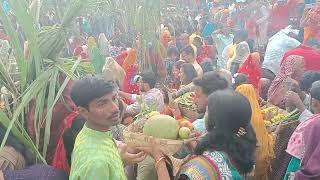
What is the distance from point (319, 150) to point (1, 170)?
4.92ft

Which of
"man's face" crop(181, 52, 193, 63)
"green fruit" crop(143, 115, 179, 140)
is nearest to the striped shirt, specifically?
"green fruit" crop(143, 115, 179, 140)

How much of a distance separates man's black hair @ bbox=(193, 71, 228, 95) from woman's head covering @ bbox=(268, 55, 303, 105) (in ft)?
2.84

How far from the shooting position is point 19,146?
88.4 inches

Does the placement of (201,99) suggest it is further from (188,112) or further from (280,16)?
(280,16)

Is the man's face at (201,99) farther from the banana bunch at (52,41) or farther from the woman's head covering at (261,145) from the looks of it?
the banana bunch at (52,41)

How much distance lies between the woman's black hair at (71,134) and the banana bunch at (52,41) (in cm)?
43

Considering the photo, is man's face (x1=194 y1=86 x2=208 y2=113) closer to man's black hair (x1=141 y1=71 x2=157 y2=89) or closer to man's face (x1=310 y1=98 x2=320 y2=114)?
man's face (x1=310 y1=98 x2=320 y2=114)

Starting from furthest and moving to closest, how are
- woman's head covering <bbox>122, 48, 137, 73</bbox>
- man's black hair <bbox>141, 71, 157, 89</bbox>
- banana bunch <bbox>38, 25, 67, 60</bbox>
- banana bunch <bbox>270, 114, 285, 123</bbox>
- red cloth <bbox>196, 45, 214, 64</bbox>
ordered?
Answer: 1. red cloth <bbox>196, 45, 214, 64</bbox>
2. woman's head covering <bbox>122, 48, 137, 73</bbox>
3. man's black hair <bbox>141, 71, 157, 89</bbox>
4. banana bunch <bbox>270, 114, 285, 123</bbox>
5. banana bunch <bbox>38, 25, 67, 60</bbox>

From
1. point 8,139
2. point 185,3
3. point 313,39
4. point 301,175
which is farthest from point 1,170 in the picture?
point 185,3

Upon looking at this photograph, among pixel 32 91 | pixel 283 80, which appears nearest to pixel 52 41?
pixel 32 91

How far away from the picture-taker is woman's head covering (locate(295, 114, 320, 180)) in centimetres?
216

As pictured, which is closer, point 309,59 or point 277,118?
point 277,118

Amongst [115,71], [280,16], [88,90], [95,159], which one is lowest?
[280,16]

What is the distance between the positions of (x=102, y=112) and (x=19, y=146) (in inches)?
22.5
